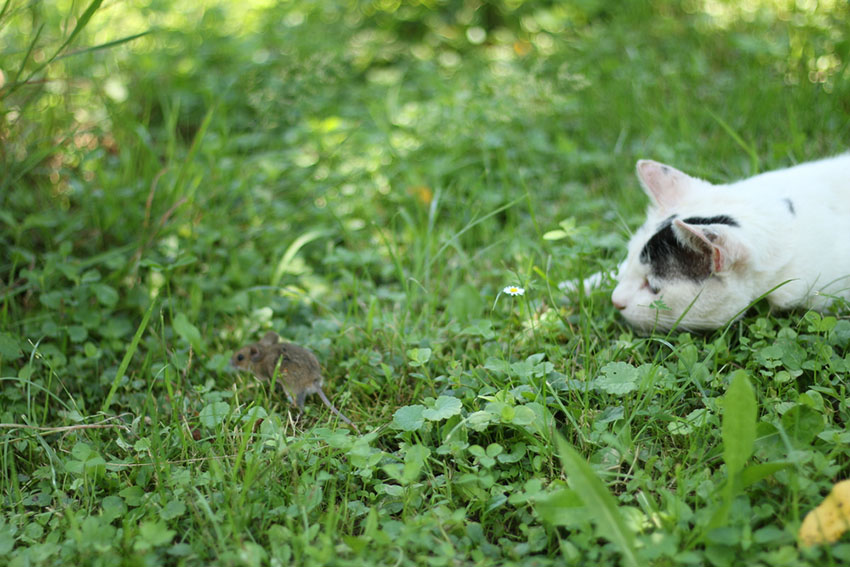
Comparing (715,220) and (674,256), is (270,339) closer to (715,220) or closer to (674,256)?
(674,256)

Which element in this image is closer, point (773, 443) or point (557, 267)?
point (773, 443)

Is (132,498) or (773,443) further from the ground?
(132,498)

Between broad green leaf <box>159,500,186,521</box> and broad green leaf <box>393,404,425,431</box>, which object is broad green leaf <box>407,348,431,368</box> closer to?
broad green leaf <box>393,404,425,431</box>

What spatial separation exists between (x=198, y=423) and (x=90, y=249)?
1369mm

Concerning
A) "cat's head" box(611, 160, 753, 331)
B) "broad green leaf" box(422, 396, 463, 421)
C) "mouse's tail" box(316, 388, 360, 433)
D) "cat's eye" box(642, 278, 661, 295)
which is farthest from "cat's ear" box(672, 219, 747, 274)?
"mouse's tail" box(316, 388, 360, 433)

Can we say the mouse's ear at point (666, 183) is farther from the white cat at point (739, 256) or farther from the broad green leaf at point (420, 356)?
the broad green leaf at point (420, 356)

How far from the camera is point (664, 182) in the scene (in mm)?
2697

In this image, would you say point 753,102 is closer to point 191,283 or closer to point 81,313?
point 191,283

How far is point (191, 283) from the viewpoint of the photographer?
3119mm

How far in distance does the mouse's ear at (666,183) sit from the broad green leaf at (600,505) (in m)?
1.35

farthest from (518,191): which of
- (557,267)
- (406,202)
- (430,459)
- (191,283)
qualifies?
(430,459)

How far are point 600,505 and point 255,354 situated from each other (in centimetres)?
143

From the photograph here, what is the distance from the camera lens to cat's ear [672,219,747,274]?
2.22 m

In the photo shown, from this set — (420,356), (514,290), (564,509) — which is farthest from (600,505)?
(514,290)
